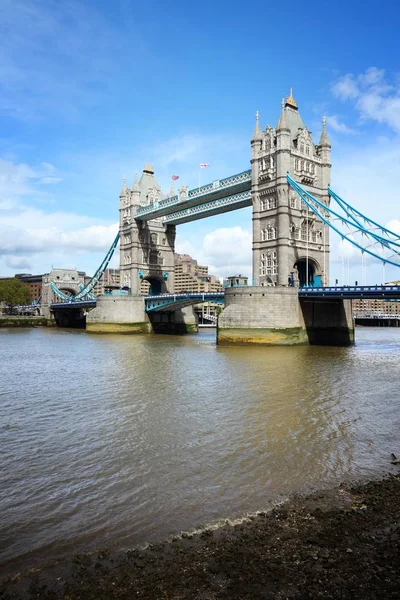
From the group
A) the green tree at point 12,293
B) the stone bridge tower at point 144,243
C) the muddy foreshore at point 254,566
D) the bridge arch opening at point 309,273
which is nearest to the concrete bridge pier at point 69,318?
the green tree at point 12,293

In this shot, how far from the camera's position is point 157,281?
7469 centimetres

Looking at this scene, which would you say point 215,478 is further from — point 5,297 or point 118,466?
point 5,297

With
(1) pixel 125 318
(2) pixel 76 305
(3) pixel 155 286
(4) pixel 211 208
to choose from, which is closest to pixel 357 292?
(4) pixel 211 208

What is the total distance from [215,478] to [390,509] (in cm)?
319

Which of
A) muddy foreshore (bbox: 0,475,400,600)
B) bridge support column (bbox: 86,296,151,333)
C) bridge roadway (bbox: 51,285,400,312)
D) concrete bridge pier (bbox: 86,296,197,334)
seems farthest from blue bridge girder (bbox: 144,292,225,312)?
muddy foreshore (bbox: 0,475,400,600)

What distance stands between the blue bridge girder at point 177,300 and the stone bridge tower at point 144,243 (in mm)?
8434

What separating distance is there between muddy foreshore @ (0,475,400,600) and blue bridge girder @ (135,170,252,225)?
46941 mm

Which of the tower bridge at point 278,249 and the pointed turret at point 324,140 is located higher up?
the pointed turret at point 324,140

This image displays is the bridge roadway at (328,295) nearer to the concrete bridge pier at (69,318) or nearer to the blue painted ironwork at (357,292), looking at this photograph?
the blue painted ironwork at (357,292)

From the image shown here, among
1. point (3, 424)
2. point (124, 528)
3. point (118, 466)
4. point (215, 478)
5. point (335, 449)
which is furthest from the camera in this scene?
point (3, 424)

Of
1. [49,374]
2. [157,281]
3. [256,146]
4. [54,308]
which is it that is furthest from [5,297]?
[49,374]

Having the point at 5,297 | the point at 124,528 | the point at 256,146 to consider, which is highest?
the point at 256,146

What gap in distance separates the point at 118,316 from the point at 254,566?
56.2 m

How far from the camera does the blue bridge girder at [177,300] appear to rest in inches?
1966
